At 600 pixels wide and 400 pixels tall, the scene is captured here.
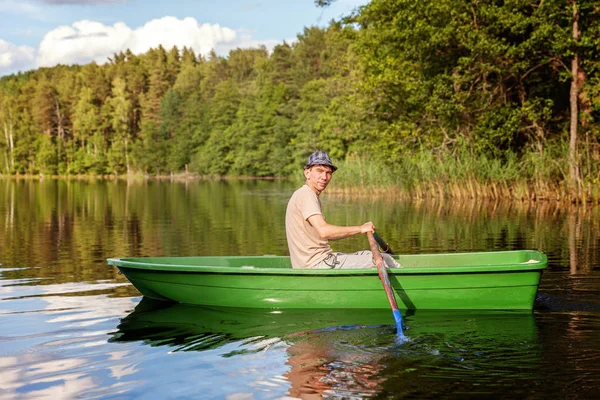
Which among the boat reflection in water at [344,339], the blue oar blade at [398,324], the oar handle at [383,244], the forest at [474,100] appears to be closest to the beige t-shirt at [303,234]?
the boat reflection in water at [344,339]

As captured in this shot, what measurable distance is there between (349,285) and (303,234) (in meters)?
0.68

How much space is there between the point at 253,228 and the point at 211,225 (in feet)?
4.99

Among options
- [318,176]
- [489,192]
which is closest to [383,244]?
[318,176]

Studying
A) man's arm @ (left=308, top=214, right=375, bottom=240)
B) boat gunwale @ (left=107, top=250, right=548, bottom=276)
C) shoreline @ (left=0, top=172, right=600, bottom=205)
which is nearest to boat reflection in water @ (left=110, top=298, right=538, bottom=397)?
boat gunwale @ (left=107, top=250, right=548, bottom=276)

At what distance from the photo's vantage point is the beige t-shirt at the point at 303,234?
7238 mm

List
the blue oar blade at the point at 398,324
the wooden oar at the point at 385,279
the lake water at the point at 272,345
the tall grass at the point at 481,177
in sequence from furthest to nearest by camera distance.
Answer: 1. the tall grass at the point at 481,177
2. the wooden oar at the point at 385,279
3. the blue oar blade at the point at 398,324
4. the lake water at the point at 272,345

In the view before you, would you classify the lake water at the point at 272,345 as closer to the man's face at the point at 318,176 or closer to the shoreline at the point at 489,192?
the man's face at the point at 318,176

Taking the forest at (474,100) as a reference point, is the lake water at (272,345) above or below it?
below

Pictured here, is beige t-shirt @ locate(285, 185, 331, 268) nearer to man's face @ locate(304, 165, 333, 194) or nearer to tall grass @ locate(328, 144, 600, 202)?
man's face @ locate(304, 165, 333, 194)

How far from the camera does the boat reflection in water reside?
5195 millimetres

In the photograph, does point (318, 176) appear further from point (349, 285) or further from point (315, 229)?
point (349, 285)

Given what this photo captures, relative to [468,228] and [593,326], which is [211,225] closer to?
[468,228]

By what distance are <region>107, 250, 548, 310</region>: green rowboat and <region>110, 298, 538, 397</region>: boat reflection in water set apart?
0.34 ft

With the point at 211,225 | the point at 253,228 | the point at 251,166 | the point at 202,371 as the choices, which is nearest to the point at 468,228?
the point at 253,228
